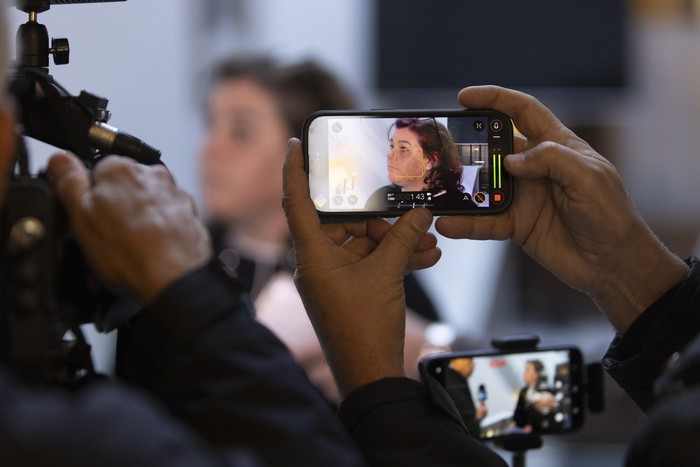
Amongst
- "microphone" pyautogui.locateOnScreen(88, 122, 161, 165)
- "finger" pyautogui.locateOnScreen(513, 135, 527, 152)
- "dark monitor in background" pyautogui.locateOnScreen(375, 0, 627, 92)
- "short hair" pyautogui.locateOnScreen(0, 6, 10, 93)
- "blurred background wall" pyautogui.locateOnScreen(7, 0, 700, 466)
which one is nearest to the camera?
"short hair" pyautogui.locateOnScreen(0, 6, 10, 93)

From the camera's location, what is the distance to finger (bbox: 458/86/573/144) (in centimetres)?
106

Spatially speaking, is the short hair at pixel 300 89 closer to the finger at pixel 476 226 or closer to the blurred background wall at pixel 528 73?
the blurred background wall at pixel 528 73

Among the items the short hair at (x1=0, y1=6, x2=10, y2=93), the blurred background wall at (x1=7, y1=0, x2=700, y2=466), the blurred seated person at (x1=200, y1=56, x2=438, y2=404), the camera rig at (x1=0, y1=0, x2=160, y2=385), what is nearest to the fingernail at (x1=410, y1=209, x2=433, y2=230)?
the camera rig at (x1=0, y1=0, x2=160, y2=385)

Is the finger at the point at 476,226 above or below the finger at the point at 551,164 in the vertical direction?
below

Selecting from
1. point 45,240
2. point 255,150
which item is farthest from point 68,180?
point 255,150

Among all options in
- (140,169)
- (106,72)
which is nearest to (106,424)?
(140,169)

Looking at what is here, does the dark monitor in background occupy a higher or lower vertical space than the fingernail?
higher

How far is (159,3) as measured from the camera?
288 cm

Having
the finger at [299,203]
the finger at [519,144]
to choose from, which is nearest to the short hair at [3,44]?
the finger at [299,203]

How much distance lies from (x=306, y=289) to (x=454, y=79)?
2.45 metres

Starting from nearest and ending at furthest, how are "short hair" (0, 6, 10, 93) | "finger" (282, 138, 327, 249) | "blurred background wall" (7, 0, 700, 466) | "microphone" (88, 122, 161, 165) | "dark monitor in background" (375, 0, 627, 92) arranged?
"short hair" (0, 6, 10, 93) → "microphone" (88, 122, 161, 165) → "finger" (282, 138, 327, 249) → "blurred background wall" (7, 0, 700, 466) → "dark monitor in background" (375, 0, 627, 92)

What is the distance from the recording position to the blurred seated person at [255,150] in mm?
2549

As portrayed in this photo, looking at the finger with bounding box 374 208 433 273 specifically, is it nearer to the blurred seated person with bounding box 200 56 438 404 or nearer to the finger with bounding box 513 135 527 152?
the finger with bounding box 513 135 527 152

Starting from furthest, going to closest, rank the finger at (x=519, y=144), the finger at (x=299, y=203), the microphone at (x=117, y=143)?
the finger at (x=519, y=144) → the finger at (x=299, y=203) → the microphone at (x=117, y=143)
